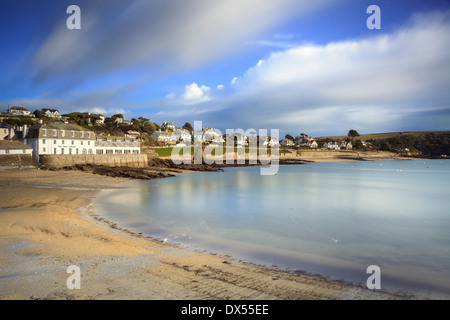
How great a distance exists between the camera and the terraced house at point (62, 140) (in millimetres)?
29750

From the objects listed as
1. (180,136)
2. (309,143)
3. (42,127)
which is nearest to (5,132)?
(42,127)

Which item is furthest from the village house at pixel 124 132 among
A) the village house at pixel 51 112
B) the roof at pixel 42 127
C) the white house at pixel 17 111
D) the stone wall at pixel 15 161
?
the stone wall at pixel 15 161

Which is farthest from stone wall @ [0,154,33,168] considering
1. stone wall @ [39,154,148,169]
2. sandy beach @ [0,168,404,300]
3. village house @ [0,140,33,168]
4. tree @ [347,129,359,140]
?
tree @ [347,129,359,140]

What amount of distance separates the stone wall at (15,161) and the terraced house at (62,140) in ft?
8.31

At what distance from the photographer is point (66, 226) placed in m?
8.74

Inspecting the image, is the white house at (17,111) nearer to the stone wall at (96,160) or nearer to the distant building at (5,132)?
the distant building at (5,132)

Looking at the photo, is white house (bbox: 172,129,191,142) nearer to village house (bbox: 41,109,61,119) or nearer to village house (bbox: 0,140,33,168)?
village house (bbox: 41,109,61,119)

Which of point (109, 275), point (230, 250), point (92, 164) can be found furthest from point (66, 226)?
point (92, 164)

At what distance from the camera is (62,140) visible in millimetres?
31781

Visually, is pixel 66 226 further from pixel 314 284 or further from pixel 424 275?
pixel 424 275

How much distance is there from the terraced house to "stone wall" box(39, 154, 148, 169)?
218 centimetres

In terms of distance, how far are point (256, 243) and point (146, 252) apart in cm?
351

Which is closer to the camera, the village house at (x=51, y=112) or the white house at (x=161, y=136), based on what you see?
the white house at (x=161, y=136)

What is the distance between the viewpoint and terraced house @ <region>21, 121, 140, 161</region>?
29750mm
